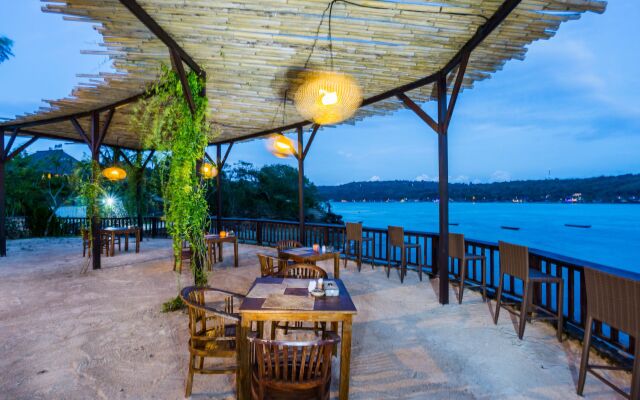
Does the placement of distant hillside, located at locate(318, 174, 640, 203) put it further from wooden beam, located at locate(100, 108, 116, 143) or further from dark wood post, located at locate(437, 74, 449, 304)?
dark wood post, located at locate(437, 74, 449, 304)

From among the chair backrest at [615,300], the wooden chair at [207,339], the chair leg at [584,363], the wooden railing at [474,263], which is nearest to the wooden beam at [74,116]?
the wooden chair at [207,339]

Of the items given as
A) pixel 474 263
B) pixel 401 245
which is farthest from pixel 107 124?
pixel 474 263

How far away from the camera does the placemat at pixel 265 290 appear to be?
2.48 m

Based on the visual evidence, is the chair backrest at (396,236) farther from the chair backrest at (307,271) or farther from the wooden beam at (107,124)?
the wooden beam at (107,124)

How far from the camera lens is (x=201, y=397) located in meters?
2.29

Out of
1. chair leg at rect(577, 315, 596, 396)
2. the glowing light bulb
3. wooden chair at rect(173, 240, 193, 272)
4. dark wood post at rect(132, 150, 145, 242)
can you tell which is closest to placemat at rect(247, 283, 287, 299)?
wooden chair at rect(173, 240, 193, 272)

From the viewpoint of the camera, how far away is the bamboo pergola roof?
2971 millimetres

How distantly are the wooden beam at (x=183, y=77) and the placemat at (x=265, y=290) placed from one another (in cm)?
264

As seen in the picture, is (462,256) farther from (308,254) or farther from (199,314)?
(199,314)

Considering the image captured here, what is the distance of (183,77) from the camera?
3.75 m

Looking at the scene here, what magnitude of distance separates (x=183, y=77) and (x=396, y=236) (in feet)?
14.2

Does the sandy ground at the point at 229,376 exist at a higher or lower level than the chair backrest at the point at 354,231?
lower

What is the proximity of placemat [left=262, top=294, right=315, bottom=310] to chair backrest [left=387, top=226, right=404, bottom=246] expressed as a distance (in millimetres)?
3602

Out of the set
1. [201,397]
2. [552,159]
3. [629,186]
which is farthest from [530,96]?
[201,397]
